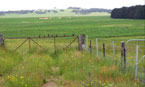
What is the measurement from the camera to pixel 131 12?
11025cm

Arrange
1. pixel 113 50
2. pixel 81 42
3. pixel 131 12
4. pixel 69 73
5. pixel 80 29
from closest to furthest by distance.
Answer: pixel 69 73
pixel 113 50
pixel 81 42
pixel 80 29
pixel 131 12

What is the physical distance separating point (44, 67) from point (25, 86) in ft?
9.13

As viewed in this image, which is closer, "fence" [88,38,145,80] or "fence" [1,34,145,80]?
"fence" [88,38,145,80]

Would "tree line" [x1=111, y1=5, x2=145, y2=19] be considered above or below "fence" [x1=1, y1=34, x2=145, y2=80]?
above

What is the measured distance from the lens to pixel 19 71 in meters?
9.81

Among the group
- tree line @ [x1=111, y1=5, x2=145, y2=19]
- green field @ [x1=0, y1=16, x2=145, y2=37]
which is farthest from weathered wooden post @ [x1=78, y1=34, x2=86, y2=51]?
tree line @ [x1=111, y1=5, x2=145, y2=19]

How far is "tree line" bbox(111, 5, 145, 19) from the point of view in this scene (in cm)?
9847

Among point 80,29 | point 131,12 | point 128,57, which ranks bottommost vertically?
point 80,29

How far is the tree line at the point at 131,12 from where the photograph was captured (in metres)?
98.5

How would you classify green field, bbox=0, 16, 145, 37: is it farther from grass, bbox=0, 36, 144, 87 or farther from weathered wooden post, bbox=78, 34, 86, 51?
grass, bbox=0, 36, 144, 87

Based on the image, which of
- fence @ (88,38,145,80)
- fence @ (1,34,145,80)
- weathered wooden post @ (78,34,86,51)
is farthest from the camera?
weathered wooden post @ (78,34,86,51)

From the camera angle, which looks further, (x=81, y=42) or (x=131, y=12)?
(x=131, y=12)

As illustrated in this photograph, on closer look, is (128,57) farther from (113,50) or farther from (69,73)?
(69,73)

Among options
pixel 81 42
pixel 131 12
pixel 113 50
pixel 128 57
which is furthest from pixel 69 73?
pixel 131 12
